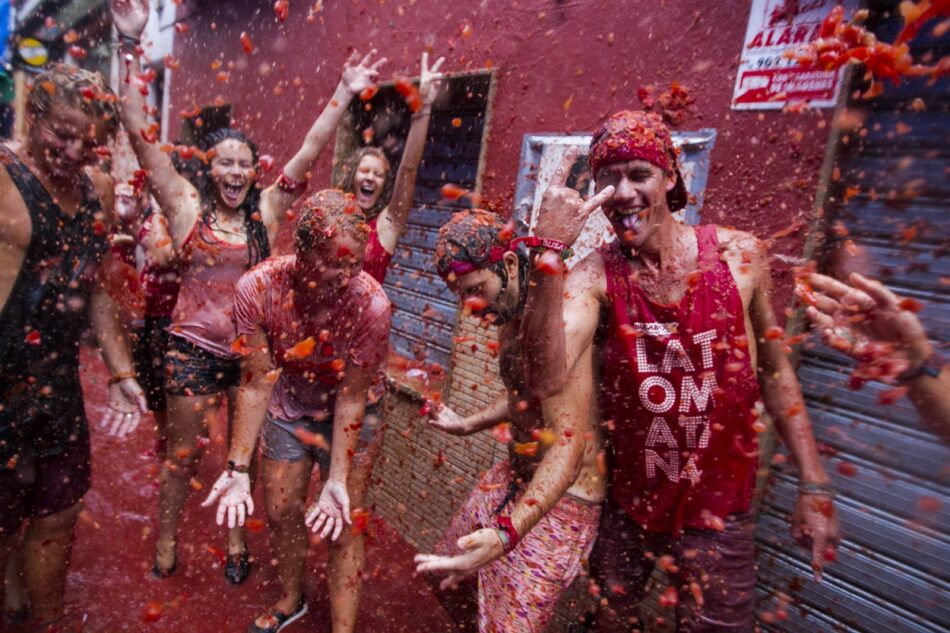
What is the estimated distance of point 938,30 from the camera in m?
2.26

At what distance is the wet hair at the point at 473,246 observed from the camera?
7.56 feet

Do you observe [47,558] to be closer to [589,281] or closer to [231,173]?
[231,173]

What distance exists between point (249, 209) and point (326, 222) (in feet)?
4.32

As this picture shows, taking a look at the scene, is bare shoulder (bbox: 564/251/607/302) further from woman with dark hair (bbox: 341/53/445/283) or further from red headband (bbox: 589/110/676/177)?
woman with dark hair (bbox: 341/53/445/283)

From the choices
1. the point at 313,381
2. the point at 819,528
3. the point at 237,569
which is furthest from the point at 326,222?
the point at 237,569

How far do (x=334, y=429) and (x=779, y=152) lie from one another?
239 cm

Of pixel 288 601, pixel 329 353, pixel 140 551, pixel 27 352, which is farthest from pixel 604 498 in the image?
pixel 140 551

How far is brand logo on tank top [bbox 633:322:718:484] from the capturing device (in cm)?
209

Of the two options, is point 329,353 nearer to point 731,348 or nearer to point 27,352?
point 27,352

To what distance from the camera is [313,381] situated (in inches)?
111

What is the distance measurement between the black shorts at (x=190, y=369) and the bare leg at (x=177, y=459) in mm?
50

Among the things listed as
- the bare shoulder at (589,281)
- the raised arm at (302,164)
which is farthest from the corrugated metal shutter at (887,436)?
the raised arm at (302,164)

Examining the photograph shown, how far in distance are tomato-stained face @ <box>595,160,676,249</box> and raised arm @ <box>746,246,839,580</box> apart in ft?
1.32

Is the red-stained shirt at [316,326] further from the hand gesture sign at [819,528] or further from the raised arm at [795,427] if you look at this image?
the hand gesture sign at [819,528]
